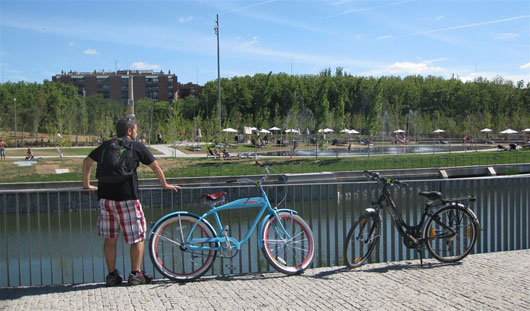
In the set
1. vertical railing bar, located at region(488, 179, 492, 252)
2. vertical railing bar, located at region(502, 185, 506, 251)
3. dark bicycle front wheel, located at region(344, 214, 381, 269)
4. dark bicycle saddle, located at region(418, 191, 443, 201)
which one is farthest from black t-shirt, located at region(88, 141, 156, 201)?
vertical railing bar, located at region(502, 185, 506, 251)

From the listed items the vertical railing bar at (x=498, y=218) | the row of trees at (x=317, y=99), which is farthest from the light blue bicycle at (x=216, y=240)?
the row of trees at (x=317, y=99)

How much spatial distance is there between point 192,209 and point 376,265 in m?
2.31

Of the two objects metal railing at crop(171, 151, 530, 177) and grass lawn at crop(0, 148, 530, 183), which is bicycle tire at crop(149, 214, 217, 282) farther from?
metal railing at crop(171, 151, 530, 177)

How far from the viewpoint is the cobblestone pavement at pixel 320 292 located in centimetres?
473

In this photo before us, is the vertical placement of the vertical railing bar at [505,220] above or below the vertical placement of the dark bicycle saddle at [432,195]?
below

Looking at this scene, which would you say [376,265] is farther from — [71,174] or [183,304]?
[71,174]

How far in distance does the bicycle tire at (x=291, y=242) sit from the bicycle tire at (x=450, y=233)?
1499 mm

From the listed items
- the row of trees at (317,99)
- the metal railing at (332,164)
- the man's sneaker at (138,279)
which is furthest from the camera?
the row of trees at (317,99)

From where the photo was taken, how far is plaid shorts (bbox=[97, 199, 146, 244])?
207 inches

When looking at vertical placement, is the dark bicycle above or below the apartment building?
below

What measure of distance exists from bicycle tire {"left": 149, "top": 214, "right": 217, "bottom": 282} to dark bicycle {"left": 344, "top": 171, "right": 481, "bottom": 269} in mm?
1653

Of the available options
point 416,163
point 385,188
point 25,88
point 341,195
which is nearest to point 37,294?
point 341,195

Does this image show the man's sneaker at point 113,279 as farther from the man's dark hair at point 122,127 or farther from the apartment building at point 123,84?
the apartment building at point 123,84

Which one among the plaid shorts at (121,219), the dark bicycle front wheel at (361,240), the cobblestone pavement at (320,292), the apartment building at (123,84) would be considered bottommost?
the cobblestone pavement at (320,292)
